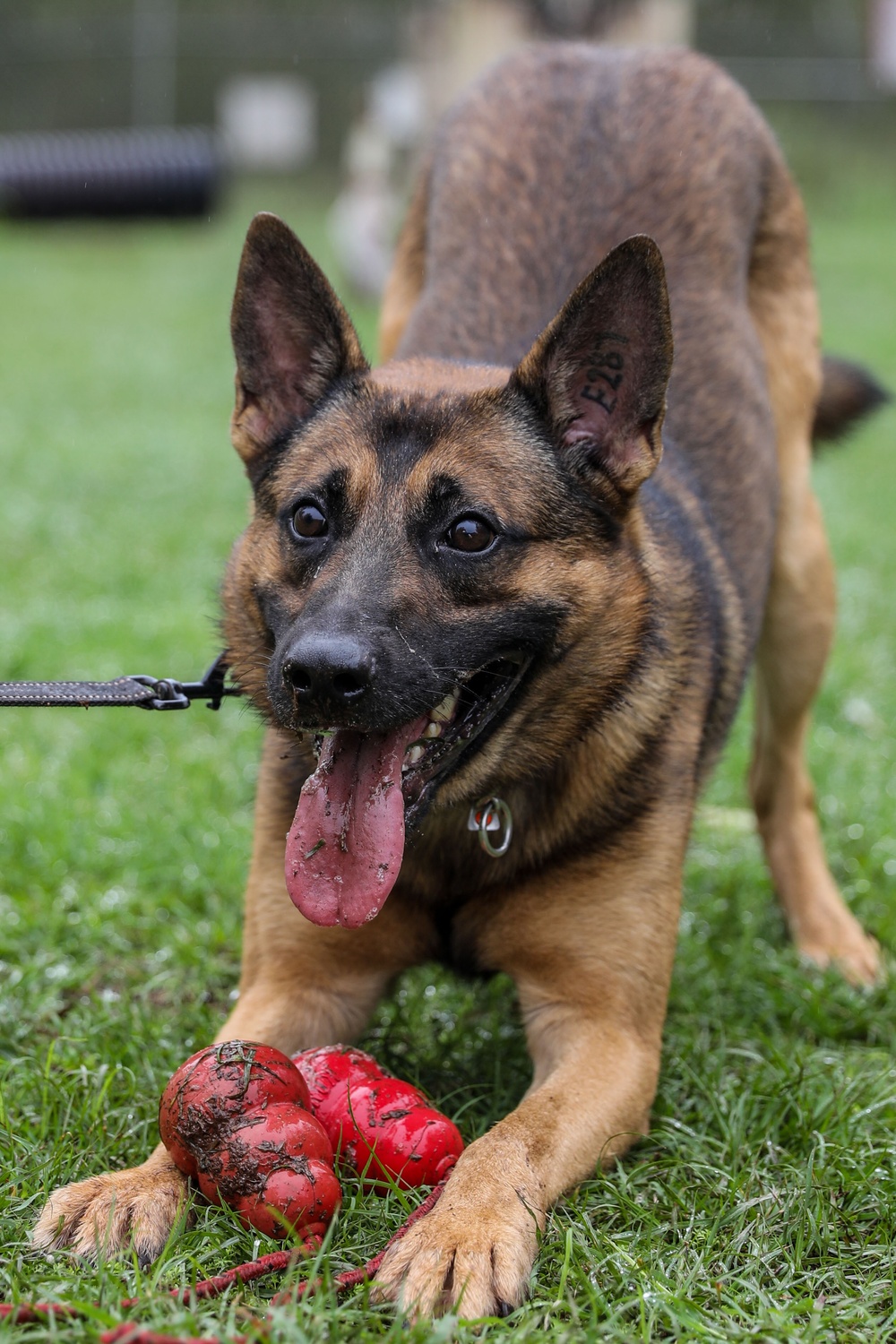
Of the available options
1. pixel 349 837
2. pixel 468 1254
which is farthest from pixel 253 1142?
pixel 349 837

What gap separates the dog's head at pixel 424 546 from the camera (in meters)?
2.87

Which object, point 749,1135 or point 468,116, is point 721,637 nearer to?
point 749,1135

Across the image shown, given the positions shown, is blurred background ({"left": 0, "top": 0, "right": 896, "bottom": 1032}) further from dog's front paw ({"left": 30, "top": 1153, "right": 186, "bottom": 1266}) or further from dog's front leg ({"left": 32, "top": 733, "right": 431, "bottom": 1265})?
dog's front paw ({"left": 30, "top": 1153, "right": 186, "bottom": 1266})

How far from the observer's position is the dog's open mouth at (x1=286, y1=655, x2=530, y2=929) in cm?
285

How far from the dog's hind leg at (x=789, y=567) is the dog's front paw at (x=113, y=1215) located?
2.47m

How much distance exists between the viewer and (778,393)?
16.4ft

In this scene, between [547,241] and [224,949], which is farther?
[547,241]

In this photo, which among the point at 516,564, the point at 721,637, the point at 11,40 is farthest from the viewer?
the point at 11,40

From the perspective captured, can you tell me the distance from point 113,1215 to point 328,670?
40.7 inches

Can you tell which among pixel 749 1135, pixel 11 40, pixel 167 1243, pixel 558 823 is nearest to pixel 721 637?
pixel 558 823

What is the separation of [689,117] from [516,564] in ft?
7.73

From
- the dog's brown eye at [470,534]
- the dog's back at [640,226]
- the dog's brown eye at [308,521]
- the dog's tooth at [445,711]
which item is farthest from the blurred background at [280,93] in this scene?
the dog's tooth at [445,711]

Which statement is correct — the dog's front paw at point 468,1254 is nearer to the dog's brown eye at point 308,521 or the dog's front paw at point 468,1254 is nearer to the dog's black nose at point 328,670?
the dog's black nose at point 328,670

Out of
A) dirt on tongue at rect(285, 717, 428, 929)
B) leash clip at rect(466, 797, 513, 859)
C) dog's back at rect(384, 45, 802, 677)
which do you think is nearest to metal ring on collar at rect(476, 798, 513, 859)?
leash clip at rect(466, 797, 513, 859)
